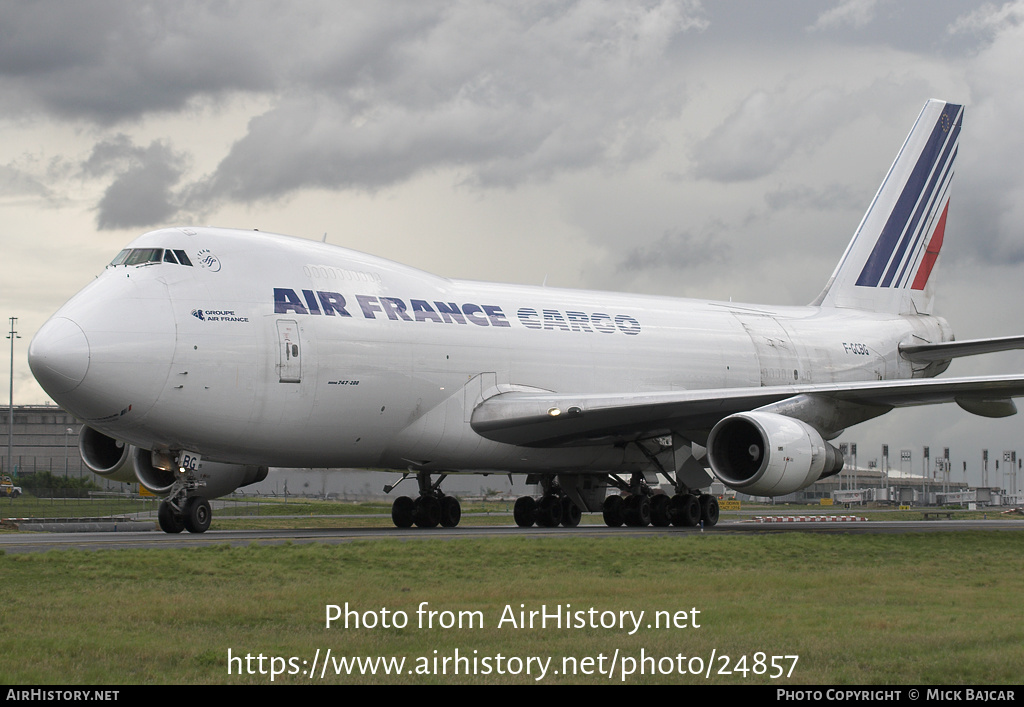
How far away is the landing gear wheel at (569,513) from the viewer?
24875 mm

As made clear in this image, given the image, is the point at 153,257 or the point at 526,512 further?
the point at 526,512

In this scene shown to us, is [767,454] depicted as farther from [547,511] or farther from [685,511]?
[547,511]

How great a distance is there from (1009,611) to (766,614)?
2.18 meters

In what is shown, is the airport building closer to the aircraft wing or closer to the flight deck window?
the aircraft wing

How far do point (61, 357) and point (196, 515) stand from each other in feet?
10.3

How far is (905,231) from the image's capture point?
31.9 meters

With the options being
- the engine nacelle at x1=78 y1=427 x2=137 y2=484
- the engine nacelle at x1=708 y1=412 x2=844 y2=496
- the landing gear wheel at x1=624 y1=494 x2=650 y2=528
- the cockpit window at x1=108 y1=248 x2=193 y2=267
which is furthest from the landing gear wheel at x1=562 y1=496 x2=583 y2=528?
the cockpit window at x1=108 y1=248 x2=193 y2=267

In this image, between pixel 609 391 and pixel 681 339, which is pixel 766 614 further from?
pixel 681 339

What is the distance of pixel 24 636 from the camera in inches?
322

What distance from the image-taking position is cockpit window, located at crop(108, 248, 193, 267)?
1770 cm

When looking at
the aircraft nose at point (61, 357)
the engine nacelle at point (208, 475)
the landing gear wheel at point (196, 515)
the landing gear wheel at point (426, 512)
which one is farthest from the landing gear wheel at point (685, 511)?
the aircraft nose at point (61, 357)

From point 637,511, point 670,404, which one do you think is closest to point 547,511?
point 637,511

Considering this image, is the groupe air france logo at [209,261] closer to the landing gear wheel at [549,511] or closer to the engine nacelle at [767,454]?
the engine nacelle at [767,454]

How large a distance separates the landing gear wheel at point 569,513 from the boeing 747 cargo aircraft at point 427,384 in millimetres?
82
